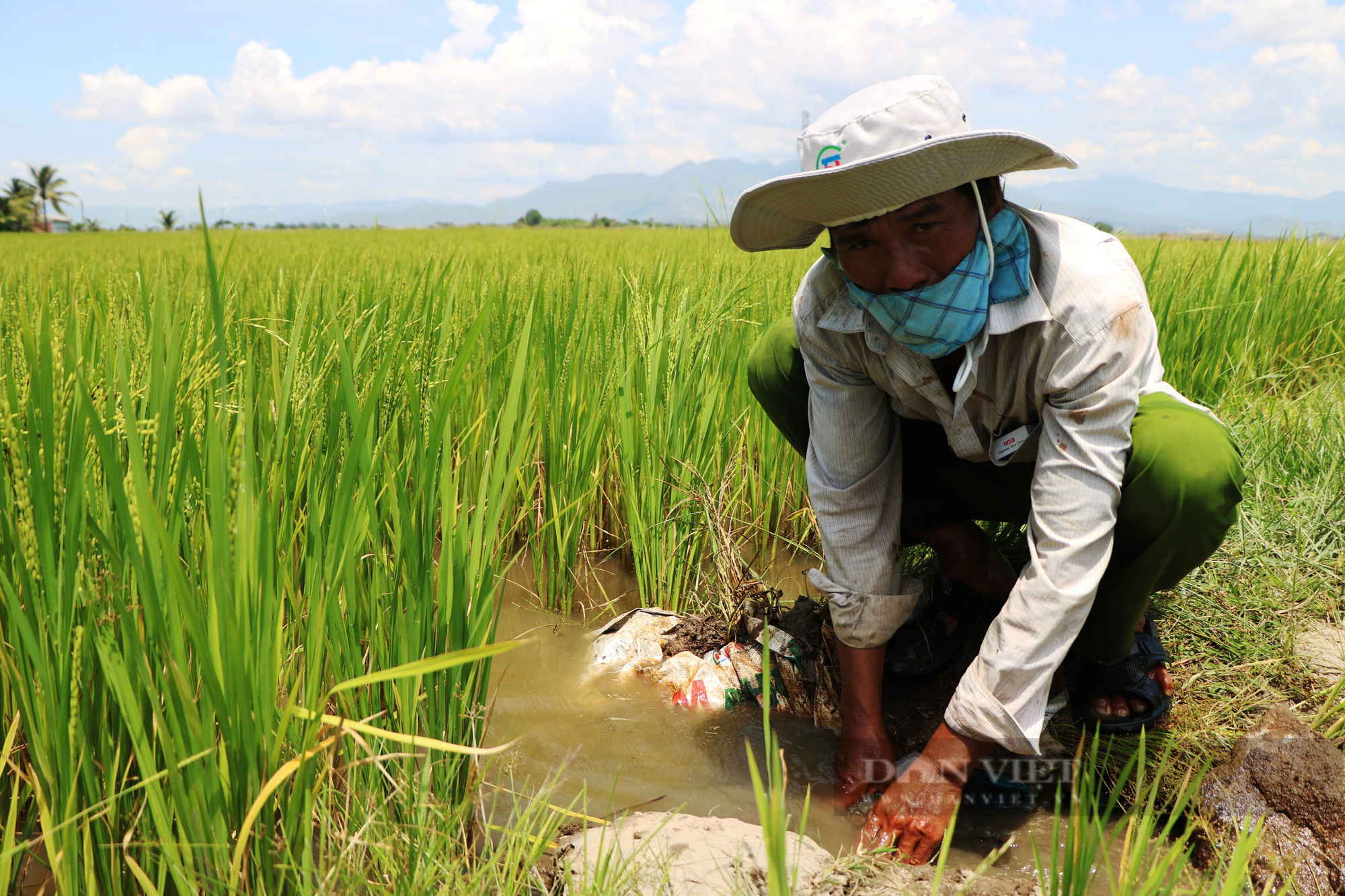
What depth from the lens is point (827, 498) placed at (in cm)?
160

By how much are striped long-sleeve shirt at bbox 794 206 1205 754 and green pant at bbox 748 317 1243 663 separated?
0.24 feet

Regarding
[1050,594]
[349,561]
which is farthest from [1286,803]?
[349,561]

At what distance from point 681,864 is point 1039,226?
3.83 feet

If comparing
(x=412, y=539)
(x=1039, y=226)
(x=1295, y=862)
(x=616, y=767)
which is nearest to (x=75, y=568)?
(x=412, y=539)

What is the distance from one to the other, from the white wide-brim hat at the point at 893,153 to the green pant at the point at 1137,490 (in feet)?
1.65

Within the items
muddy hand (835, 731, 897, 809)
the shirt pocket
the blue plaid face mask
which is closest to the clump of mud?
muddy hand (835, 731, 897, 809)

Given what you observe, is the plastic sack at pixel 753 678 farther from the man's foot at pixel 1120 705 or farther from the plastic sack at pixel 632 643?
the man's foot at pixel 1120 705

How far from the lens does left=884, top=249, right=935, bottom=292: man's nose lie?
49.7 inches

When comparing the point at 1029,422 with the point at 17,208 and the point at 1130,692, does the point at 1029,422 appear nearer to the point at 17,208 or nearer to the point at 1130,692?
the point at 1130,692

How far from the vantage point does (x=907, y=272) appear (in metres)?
1.26

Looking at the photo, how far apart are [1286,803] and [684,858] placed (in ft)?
3.20

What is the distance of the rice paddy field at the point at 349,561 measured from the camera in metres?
0.87

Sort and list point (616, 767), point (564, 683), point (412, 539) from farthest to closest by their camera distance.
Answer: point (564, 683), point (616, 767), point (412, 539)

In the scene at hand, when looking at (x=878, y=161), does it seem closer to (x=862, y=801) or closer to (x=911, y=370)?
(x=911, y=370)
